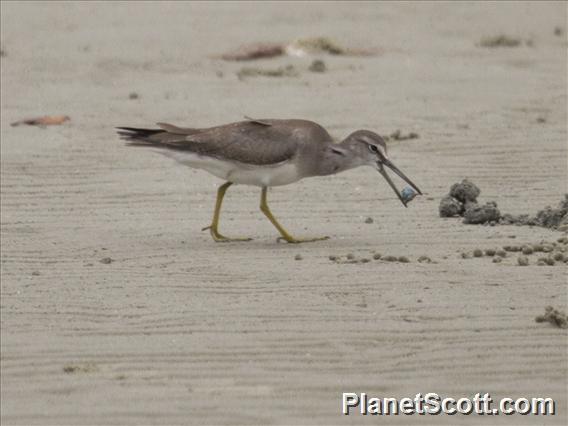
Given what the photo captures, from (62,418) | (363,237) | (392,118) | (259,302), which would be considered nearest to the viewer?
(62,418)

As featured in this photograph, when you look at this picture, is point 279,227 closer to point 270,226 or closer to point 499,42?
point 270,226

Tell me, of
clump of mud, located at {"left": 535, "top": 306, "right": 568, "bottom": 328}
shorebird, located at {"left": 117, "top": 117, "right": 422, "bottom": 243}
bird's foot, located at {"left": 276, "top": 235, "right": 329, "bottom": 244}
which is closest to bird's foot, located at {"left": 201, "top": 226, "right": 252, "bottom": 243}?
shorebird, located at {"left": 117, "top": 117, "right": 422, "bottom": 243}

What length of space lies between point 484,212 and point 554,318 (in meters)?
2.84

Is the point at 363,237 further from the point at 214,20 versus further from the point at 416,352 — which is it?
the point at 214,20

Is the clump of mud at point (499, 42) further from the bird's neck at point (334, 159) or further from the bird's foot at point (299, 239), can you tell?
the bird's foot at point (299, 239)

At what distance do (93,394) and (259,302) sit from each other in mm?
1733

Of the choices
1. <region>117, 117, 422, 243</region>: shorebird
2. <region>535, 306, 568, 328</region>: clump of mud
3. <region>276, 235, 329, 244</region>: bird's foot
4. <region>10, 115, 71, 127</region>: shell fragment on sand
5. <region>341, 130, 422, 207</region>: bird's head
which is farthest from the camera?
<region>10, 115, 71, 127</region>: shell fragment on sand

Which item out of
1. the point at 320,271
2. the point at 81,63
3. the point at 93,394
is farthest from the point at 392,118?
the point at 93,394

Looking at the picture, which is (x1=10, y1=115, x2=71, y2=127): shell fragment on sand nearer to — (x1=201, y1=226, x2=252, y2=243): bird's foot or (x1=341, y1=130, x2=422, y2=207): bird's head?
(x1=201, y1=226, x2=252, y2=243): bird's foot

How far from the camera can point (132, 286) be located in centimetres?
991

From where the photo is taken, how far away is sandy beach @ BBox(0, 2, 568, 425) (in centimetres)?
823

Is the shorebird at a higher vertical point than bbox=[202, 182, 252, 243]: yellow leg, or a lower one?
higher

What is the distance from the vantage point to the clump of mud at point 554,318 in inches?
352

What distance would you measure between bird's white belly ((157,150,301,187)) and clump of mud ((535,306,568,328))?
9.74 ft
